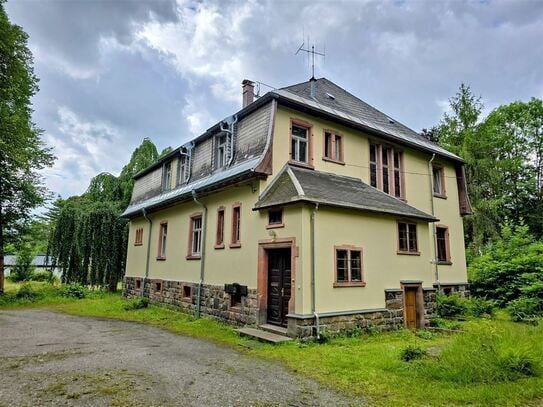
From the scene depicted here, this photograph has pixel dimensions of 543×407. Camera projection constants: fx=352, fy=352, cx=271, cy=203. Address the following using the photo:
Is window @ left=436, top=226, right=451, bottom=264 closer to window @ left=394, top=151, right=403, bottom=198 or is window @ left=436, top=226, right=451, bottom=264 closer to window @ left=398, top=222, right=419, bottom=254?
window @ left=394, top=151, right=403, bottom=198

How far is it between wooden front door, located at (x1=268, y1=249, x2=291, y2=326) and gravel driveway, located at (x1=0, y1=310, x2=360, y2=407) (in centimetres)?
194

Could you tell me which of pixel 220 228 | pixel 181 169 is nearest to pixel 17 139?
pixel 181 169

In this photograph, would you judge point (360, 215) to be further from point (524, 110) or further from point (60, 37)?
point (524, 110)

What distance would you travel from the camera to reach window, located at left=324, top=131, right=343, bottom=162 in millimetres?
11766

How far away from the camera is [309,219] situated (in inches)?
348

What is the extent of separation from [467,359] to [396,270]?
5047mm

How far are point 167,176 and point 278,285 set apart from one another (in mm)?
9818

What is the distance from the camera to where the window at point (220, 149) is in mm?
12994

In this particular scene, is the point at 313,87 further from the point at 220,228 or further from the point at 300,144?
the point at 220,228

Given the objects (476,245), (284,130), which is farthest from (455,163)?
(284,130)

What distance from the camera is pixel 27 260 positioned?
2244 cm

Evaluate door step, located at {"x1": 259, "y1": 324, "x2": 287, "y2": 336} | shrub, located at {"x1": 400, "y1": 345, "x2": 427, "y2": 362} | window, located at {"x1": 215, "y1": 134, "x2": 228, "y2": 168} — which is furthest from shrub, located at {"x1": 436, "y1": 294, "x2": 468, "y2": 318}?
window, located at {"x1": 215, "y1": 134, "x2": 228, "y2": 168}

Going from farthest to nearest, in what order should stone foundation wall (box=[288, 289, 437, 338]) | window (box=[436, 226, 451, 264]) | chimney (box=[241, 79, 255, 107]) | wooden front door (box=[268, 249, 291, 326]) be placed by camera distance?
window (box=[436, 226, 451, 264]), chimney (box=[241, 79, 255, 107]), wooden front door (box=[268, 249, 291, 326]), stone foundation wall (box=[288, 289, 437, 338])

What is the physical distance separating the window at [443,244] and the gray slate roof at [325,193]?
12.2 ft
